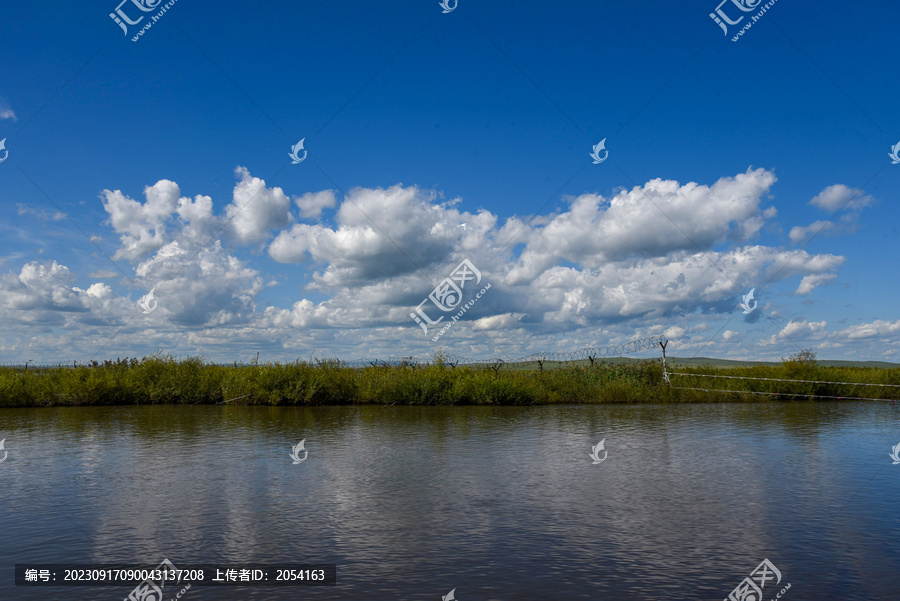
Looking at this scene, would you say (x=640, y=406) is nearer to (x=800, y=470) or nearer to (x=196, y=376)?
→ (x=800, y=470)

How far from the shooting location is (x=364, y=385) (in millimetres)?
25781

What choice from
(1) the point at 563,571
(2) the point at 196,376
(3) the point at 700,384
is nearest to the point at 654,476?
(1) the point at 563,571

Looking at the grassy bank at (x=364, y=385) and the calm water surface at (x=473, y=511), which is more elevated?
the grassy bank at (x=364, y=385)

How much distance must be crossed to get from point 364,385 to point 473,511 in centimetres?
1826

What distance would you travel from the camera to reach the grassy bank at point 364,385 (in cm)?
2511

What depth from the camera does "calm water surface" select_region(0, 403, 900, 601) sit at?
5719 mm

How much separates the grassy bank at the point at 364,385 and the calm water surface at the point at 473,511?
31.5 feet

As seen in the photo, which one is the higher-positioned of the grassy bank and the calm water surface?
the grassy bank

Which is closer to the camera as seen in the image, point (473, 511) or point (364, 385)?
point (473, 511)

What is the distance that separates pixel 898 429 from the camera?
16859mm

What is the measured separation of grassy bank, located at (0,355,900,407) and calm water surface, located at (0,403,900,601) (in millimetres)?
9614

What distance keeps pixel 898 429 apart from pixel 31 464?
20817 mm

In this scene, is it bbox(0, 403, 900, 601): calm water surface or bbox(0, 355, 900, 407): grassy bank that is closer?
bbox(0, 403, 900, 601): calm water surface

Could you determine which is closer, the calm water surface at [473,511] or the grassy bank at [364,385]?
the calm water surface at [473,511]
